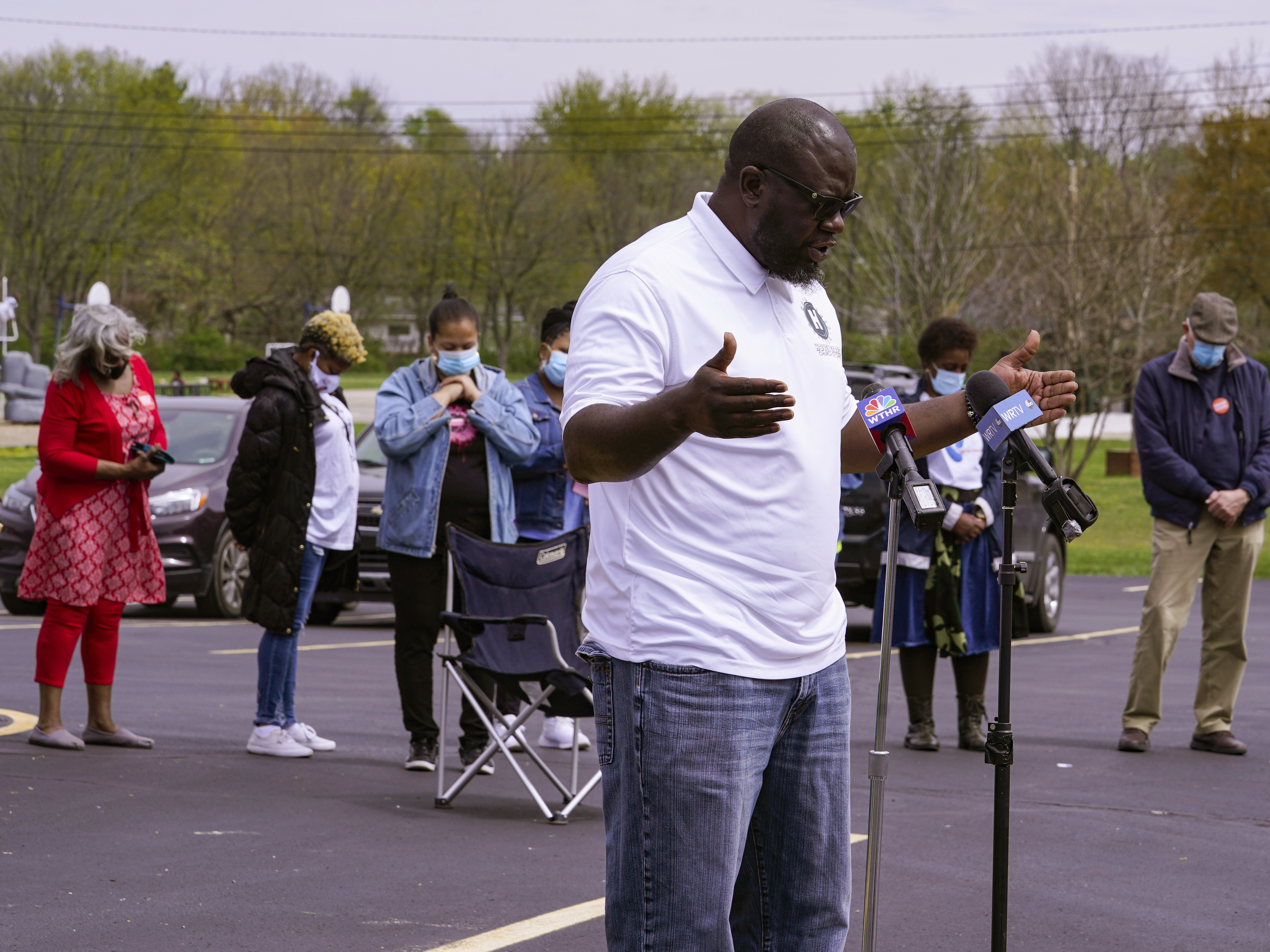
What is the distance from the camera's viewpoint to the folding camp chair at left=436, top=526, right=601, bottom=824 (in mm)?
6211

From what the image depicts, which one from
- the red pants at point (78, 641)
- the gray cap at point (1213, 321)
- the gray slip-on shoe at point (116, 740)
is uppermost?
the gray cap at point (1213, 321)

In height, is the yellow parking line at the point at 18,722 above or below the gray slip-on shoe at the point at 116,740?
below

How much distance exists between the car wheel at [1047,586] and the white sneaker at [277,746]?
7128 mm

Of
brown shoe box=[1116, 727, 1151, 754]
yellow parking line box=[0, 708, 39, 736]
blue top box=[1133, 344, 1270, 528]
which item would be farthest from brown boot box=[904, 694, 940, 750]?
yellow parking line box=[0, 708, 39, 736]

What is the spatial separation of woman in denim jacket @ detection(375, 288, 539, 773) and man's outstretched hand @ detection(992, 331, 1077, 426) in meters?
3.86

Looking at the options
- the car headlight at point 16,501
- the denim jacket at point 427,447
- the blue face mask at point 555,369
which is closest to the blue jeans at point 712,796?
the denim jacket at point 427,447

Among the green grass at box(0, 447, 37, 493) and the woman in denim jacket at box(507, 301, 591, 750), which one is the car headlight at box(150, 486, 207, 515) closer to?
the woman in denim jacket at box(507, 301, 591, 750)

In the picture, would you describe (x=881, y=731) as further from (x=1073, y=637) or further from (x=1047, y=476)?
(x=1073, y=637)

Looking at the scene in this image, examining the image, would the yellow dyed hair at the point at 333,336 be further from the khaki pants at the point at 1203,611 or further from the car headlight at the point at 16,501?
the car headlight at the point at 16,501

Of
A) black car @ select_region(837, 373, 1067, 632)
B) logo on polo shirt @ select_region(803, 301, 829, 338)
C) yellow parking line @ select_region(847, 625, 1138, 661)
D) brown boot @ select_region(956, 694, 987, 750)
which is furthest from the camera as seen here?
yellow parking line @ select_region(847, 625, 1138, 661)

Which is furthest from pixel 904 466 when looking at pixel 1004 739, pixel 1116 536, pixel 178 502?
pixel 1116 536

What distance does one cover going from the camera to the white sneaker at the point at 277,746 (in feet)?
24.0

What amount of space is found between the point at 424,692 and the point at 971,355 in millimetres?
3221

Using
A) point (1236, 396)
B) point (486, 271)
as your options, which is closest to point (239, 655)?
point (1236, 396)
